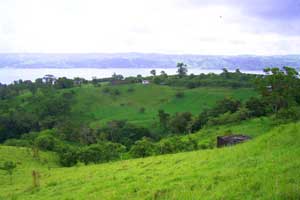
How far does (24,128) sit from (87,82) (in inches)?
2152

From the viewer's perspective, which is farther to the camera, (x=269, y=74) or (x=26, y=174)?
(x=269, y=74)

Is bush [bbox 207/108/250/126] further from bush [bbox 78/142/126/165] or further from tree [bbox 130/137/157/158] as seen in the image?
bush [bbox 78/142/126/165]

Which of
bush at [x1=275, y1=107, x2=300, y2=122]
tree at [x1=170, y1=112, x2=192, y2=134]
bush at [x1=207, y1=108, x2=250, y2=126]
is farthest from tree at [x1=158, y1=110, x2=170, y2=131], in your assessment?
bush at [x1=275, y1=107, x2=300, y2=122]

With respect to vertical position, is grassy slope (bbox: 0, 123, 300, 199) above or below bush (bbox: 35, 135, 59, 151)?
above

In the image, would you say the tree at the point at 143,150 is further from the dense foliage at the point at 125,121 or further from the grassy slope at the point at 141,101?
the grassy slope at the point at 141,101

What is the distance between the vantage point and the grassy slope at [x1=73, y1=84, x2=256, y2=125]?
88.6 m

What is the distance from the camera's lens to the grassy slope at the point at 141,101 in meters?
88.6

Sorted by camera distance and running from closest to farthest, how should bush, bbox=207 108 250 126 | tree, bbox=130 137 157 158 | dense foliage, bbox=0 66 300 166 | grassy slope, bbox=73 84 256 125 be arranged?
tree, bbox=130 137 157 158 < dense foliage, bbox=0 66 300 166 < bush, bbox=207 108 250 126 < grassy slope, bbox=73 84 256 125

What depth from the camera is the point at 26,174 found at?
25625 millimetres

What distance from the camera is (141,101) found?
329 ft

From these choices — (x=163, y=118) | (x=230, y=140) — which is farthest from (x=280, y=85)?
(x=163, y=118)

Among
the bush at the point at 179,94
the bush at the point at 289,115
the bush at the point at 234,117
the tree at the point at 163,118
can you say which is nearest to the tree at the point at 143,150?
the bush at the point at 289,115

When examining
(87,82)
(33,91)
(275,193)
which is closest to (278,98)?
(275,193)

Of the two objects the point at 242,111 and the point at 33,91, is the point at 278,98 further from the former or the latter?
the point at 33,91
